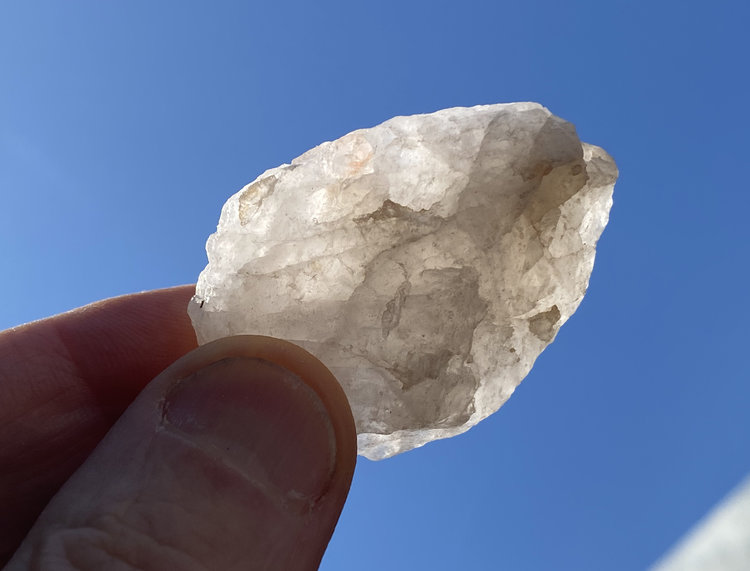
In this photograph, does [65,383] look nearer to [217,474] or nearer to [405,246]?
[217,474]

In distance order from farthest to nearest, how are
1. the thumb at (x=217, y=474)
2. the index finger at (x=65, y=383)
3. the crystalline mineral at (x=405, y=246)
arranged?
1. the index finger at (x=65, y=383)
2. the crystalline mineral at (x=405, y=246)
3. the thumb at (x=217, y=474)

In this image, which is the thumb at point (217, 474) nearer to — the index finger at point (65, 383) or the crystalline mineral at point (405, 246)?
the crystalline mineral at point (405, 246)

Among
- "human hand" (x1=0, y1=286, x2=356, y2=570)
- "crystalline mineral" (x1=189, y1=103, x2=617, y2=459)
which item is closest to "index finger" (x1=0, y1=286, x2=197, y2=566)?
"human hand" (x1=0, y1=286, x2=356, y2=570)

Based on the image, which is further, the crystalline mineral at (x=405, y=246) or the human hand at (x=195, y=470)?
the crystalline mineral at (x=405, y=246)

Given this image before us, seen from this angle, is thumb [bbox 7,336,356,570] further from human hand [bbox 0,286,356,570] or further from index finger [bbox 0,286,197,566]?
index finger [bbox 0,286,197,566]

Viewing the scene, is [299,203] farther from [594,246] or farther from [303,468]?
[594,246]

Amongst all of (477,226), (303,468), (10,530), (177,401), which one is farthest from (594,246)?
(10,530)

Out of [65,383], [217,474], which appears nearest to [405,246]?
[217,474]

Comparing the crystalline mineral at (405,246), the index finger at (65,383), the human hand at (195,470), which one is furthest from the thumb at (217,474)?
the index finger at (65,383)
